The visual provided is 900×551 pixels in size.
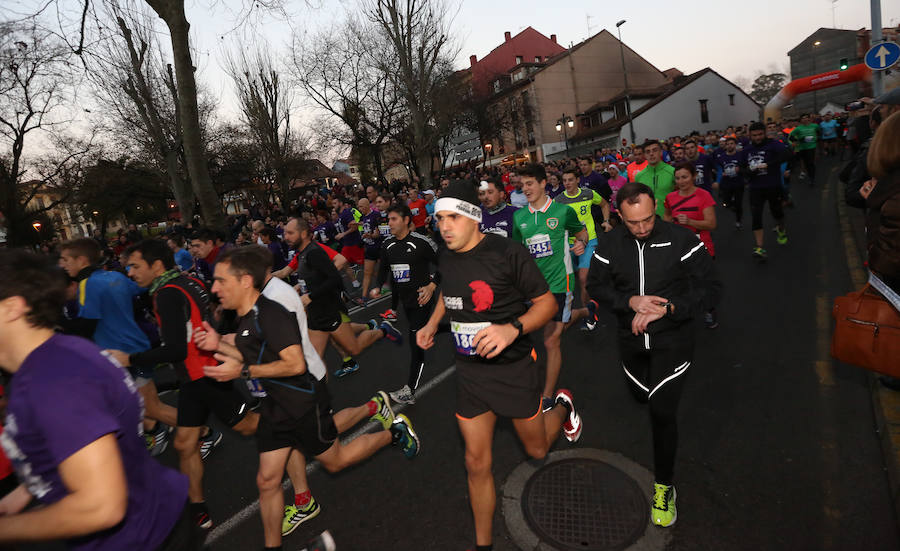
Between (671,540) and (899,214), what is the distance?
7.03ft

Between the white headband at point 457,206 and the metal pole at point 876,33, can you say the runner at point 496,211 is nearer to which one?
the white headband at point 457,206

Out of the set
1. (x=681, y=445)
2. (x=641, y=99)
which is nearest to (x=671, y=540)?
(x=681, y=445)

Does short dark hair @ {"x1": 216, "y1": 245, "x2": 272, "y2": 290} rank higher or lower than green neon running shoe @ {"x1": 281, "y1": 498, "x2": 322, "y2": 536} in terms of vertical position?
higher

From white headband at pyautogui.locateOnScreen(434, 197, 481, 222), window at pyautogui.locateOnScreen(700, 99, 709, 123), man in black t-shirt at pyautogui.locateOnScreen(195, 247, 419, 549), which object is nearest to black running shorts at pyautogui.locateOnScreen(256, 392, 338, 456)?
man in black t-shirt at pyautogui.locateOnScreen(195, 247, 419, 549)

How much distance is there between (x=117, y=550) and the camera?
1.67 metres

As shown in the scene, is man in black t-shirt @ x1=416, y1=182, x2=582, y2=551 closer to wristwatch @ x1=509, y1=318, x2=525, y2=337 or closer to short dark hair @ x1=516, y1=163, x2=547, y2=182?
wristwatch @ x1=509, y1=318, x2=525, y2=337

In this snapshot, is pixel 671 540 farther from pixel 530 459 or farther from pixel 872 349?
pixel 872 349

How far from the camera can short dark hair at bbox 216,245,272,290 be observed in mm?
2900

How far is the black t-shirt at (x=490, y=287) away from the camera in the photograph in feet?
8.91

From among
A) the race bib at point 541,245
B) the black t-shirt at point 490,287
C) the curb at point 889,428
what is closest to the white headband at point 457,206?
the black t-shirt at point 490,287

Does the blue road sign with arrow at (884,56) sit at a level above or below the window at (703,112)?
below

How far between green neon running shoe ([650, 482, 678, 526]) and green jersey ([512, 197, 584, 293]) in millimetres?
2186

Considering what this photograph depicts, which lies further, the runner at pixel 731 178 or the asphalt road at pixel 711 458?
the runner at pixel 731 178

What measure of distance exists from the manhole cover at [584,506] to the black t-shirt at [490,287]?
1.18m
